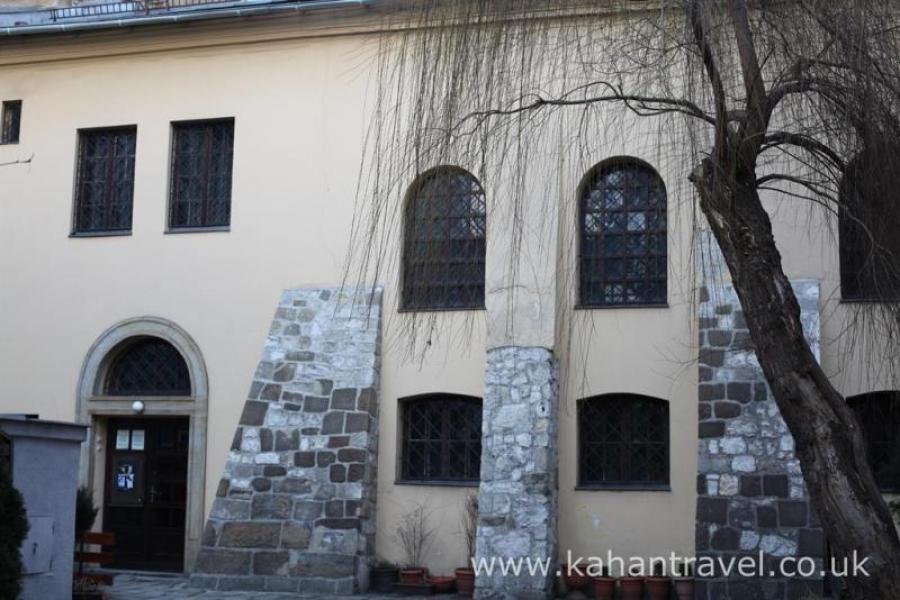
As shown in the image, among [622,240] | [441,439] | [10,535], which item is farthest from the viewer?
[441,439]

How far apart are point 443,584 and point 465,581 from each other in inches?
13.2

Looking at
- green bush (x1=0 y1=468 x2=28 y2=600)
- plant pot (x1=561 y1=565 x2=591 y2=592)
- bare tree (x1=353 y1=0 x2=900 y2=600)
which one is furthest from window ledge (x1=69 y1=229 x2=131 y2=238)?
bare tree (x1=353 y1=0 x2=900 y2=600)

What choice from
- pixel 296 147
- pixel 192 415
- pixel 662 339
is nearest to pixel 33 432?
pixel 192 415

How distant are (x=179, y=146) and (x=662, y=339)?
722cm

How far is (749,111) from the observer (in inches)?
302

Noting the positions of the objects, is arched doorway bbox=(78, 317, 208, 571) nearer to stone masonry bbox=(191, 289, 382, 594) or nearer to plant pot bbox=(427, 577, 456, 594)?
stone masonry bbox=(191, 289, 382, 594)

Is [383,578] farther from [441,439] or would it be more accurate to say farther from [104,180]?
[104,180]

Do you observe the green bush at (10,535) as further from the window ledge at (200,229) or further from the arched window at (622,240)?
the arched window at (622,240)

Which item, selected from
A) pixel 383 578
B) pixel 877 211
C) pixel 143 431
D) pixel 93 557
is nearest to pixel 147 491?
pixel 143 431

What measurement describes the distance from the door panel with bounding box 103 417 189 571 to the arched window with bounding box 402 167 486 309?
4.02 meters

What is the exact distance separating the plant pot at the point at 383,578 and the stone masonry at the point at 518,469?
1459mm

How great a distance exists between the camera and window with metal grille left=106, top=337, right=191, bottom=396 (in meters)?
15.9

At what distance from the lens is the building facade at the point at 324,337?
518 inches

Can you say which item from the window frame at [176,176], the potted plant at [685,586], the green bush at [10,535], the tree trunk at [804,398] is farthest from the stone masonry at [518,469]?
the tree trunk at [804,398]
